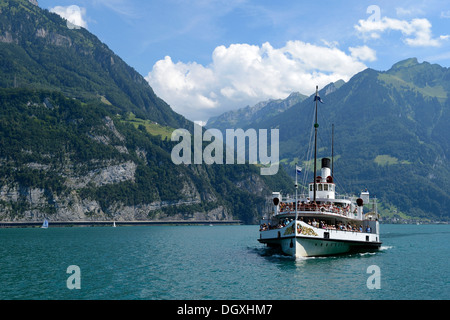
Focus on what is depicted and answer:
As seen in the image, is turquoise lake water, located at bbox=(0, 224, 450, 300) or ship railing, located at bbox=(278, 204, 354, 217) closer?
turquoise lake water, located at bbox=(0, 224, 450, 300)

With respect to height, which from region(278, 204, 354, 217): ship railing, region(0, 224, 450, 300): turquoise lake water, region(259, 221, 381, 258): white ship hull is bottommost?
region(0, 224, 450, 300): turquoise lake water

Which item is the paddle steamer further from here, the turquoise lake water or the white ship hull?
the turquoise lake water

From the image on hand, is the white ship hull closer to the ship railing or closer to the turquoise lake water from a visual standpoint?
the turquoise lake water

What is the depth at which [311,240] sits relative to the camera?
59188mm

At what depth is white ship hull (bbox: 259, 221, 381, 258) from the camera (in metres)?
58.2

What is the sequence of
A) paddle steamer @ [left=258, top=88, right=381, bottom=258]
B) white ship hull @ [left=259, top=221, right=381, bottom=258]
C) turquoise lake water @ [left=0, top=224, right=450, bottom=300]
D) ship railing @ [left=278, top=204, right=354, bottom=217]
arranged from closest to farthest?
turquoise lake water @ [left=0, top=224, right=450, bottom=300], white ship hull @ [left=259, top=221, right=381, bottom=258], paddle steamer @ [left=258, top=88, right=381, bottom=258], ship railing @ [left=278, top=204, right=354, bottom=217]

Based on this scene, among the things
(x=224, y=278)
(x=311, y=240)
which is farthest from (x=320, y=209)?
(x=224, y=278)

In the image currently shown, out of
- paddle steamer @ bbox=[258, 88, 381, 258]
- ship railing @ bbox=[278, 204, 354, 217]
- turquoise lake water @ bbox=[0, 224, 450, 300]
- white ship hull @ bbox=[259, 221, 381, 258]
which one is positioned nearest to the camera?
turquoise lake water @ bbox=[0, 224, 450, 300]

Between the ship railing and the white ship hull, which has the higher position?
the ship railing

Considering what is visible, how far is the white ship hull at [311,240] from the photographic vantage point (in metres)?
58.2

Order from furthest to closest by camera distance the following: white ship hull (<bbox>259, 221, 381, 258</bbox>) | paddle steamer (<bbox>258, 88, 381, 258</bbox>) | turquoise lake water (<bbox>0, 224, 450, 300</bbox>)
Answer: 1. paddle steamer (<bbox>258, 88, 381, 258</bbox>)
2. white ship hull (<bbox>259, 221, 381, 258</bbox>)
3. turquoise lake water (<bbox>0, 224, 450, 300</bbox>)

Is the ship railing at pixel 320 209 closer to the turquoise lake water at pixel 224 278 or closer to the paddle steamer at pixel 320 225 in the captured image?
the paddle steamer at pixel 320 225

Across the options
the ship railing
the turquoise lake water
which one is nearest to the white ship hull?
the turquoise lake water
